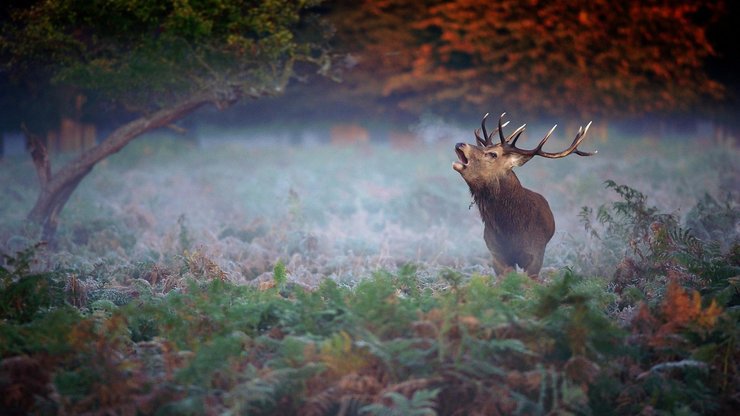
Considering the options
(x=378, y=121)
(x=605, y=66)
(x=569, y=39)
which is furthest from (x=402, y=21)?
(x=378, y=121)

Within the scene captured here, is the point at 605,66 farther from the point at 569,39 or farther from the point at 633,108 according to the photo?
the point at 633,108

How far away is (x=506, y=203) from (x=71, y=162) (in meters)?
9.26

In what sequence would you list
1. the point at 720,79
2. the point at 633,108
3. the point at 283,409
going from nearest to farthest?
the point at 283,409, the point at 720,79, the point at 633,108

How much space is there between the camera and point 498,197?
8.76 m

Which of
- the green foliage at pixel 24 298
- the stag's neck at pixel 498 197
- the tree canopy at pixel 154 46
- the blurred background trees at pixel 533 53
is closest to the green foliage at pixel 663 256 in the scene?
the stag's neck at pixel 498 197

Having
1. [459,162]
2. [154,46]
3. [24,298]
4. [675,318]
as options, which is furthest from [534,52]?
[24,298]

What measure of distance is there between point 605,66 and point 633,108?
173 inches

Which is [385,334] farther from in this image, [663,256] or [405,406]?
[663,256]

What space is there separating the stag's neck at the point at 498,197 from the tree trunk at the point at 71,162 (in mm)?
6836

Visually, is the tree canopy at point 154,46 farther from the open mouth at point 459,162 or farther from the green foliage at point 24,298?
the green foliage at point 24,298

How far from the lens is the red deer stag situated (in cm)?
863

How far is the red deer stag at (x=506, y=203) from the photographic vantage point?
8.63 m

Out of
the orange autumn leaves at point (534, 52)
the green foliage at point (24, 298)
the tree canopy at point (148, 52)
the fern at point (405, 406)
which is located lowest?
the fern at point (405, 406)

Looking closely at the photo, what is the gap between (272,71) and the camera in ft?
44.2
